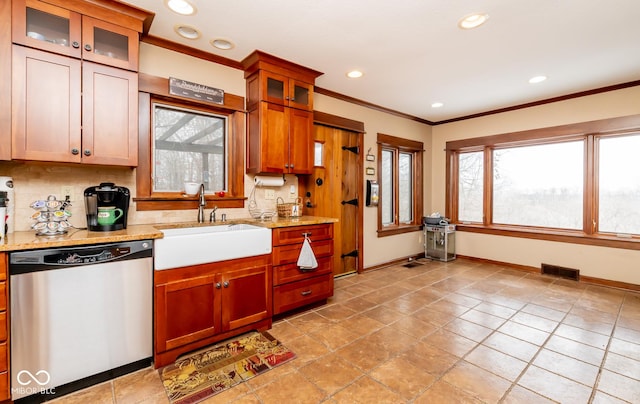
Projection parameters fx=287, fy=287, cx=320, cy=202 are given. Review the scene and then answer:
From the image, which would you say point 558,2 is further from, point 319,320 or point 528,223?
point 528,223

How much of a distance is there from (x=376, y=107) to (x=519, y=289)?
126 inches

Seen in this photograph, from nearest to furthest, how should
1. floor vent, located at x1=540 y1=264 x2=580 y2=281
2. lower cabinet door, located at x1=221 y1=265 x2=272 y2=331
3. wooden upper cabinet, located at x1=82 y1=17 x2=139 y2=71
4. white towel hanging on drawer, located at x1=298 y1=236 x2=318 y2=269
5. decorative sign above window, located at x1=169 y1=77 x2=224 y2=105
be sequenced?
wooden upper cabinet, located at x1=82 y1=17 x2=139 y2=71
lower cabinet door, located at x1=221 y1=265 x2=272 y2=331
decorative sign above window, located at x1=169 y1=77 x2=224 y2=105
white towel hanging on drawer, located at x1=298 y1=236 x2=318 y2=269
floor vent, located at x1=540 y1=264 x2=580 y2=281

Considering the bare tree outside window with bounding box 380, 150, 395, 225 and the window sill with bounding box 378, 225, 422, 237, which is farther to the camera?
the bare tree outside window with bounding box 380, 150, 395, 225

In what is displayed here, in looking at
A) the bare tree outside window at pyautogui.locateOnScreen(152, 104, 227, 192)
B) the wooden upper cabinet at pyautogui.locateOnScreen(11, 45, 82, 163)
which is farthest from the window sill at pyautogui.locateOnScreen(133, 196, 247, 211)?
the wooden upper cabinet at pyautogui.locateOnScreen(11, 45, 82, 163)

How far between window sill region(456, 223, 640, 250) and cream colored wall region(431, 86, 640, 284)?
64 millimetres

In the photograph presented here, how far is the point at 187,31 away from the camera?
8.07 ft

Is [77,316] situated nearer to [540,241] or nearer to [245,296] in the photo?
[245,296]

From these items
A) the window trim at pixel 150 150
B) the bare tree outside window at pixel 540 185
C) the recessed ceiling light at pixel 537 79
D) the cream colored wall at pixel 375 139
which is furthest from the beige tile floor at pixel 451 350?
the recessed ceiling light at pixel 537 79

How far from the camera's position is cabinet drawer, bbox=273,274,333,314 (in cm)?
269

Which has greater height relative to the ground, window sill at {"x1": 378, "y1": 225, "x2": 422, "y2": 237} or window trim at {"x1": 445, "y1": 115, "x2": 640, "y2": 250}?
window trim at {"x1": 445, "y1": 115, "x2": 640, "y2": 250}

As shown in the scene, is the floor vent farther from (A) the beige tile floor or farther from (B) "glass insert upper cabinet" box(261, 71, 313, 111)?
(B) "glass insert upper cabinet" box(261, 71, 313, 111)

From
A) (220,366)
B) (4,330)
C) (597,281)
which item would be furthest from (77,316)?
(597,281)

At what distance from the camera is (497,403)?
168 centimetres

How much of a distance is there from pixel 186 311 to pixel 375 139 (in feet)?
11.7
